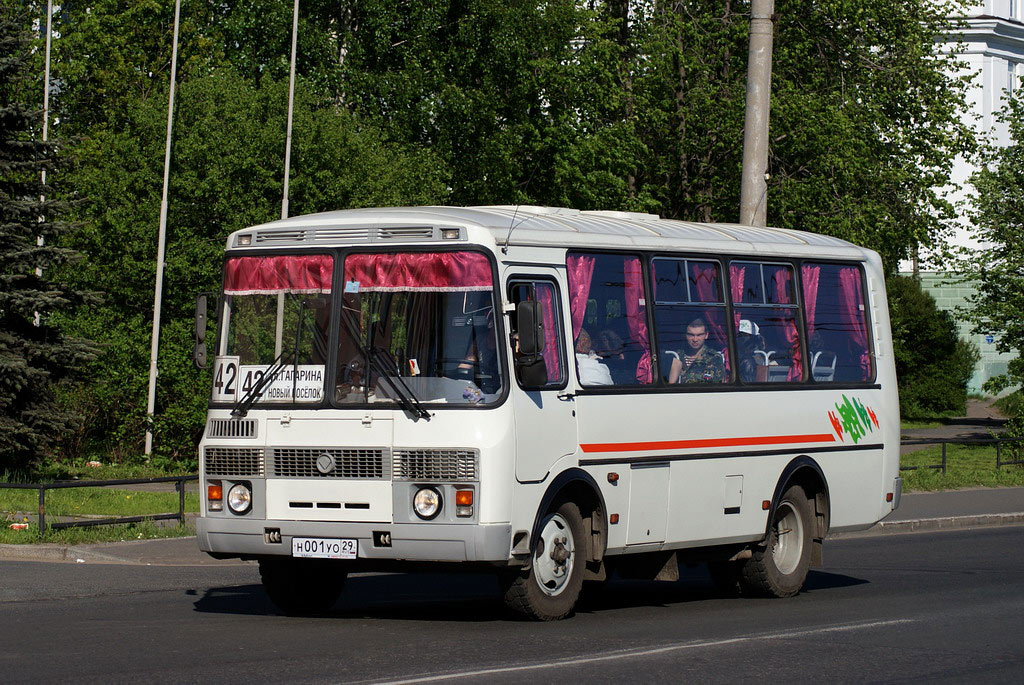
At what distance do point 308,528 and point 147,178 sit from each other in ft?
80.1

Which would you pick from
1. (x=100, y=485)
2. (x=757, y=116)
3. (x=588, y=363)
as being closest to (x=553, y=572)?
(x=588, y=363)

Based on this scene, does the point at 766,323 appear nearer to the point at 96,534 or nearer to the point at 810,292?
the point at 810,292

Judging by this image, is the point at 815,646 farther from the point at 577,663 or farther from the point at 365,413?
the point at 365,413

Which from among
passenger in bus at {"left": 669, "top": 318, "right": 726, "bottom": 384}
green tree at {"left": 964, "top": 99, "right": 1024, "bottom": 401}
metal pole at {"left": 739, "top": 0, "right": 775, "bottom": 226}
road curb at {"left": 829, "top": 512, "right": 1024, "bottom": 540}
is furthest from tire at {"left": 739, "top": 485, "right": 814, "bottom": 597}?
green tree at {"left": 964, "top": 99, "right": 1024, "bottom": 401}

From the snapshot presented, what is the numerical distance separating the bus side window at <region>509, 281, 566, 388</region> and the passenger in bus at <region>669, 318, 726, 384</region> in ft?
4.62

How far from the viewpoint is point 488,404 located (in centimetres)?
1169

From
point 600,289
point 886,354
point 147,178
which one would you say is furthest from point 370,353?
point 147,178

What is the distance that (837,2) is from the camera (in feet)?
152

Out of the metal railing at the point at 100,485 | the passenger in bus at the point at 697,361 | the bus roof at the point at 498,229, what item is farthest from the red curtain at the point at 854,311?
the metal railing at the point at 100,485

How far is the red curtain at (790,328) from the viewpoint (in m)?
15.2

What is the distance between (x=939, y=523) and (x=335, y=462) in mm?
14198

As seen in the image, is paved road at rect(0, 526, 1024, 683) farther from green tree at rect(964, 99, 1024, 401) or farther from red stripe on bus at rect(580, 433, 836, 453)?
green tree at rect(964, 99, 1024, 401)

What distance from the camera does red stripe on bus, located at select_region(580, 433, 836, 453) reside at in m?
12.8

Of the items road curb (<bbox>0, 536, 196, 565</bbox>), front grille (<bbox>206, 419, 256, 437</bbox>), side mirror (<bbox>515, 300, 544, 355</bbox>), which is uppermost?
side mirror (<bbox>515, 300, 544, 355</bbox>)
